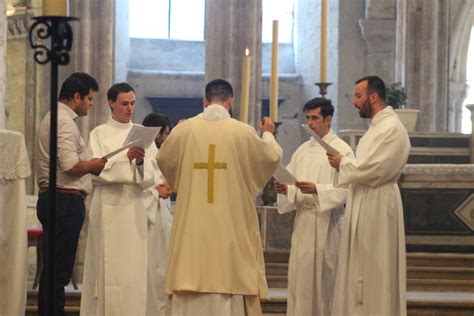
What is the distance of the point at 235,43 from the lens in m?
15.6

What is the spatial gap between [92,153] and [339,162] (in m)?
1.57

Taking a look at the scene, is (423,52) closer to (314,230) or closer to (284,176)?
(314,230)

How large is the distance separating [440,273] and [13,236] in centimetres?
503

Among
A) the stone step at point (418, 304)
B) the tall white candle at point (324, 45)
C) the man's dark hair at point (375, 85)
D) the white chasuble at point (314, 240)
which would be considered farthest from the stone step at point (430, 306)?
the man's dark hair at point (375, 85)

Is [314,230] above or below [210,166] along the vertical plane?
below

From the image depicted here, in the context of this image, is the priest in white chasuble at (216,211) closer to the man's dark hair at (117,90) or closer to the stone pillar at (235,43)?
the man's dark hair at (117,90)

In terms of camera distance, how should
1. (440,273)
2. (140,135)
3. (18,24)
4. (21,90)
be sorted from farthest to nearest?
(21,90) → (18,24) → (440,273) → (140,135)

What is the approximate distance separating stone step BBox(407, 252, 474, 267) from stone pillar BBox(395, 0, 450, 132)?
4.97 meters

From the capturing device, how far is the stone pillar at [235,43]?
15.4 meters

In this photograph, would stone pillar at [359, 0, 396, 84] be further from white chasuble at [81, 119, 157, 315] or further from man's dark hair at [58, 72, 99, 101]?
man's dark hair at [58, 72, 99, 101]

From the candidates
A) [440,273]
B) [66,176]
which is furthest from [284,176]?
[440,273]

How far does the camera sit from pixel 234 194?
24.4 feet

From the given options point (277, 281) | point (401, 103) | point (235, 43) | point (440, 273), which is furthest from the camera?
point (235, 43)

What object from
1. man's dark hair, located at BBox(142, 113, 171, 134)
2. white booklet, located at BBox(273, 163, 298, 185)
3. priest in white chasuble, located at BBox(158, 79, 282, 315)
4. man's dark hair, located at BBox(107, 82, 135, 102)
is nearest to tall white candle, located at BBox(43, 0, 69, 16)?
priest in white chasuble, located at BBox(158, 79, 282, 315)
